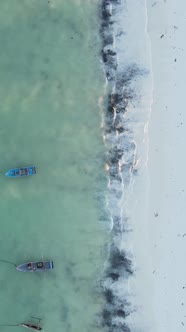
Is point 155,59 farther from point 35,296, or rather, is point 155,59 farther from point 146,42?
point 35,296

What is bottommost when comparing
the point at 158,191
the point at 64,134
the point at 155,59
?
the point at 158,191

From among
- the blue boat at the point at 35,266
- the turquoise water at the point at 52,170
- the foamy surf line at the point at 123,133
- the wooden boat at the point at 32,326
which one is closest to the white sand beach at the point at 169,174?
the foamy surf line at the point at 123,133

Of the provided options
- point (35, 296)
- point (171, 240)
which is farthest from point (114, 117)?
point (35, 296)

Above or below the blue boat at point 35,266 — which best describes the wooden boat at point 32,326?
below

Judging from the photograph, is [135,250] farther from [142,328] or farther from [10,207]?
[10,207]

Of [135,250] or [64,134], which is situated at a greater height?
[64,134]

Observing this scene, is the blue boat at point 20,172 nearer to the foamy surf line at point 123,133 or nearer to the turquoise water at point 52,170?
the turquoise water at point 52,170

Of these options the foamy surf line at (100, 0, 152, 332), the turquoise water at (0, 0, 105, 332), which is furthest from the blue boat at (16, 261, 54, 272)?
the foamy surf line at (100, 0, 152, 332)

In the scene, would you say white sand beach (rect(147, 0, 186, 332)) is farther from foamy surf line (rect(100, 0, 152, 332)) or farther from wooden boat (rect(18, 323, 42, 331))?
wooden boat (rect(18, 323, 42, 331))
